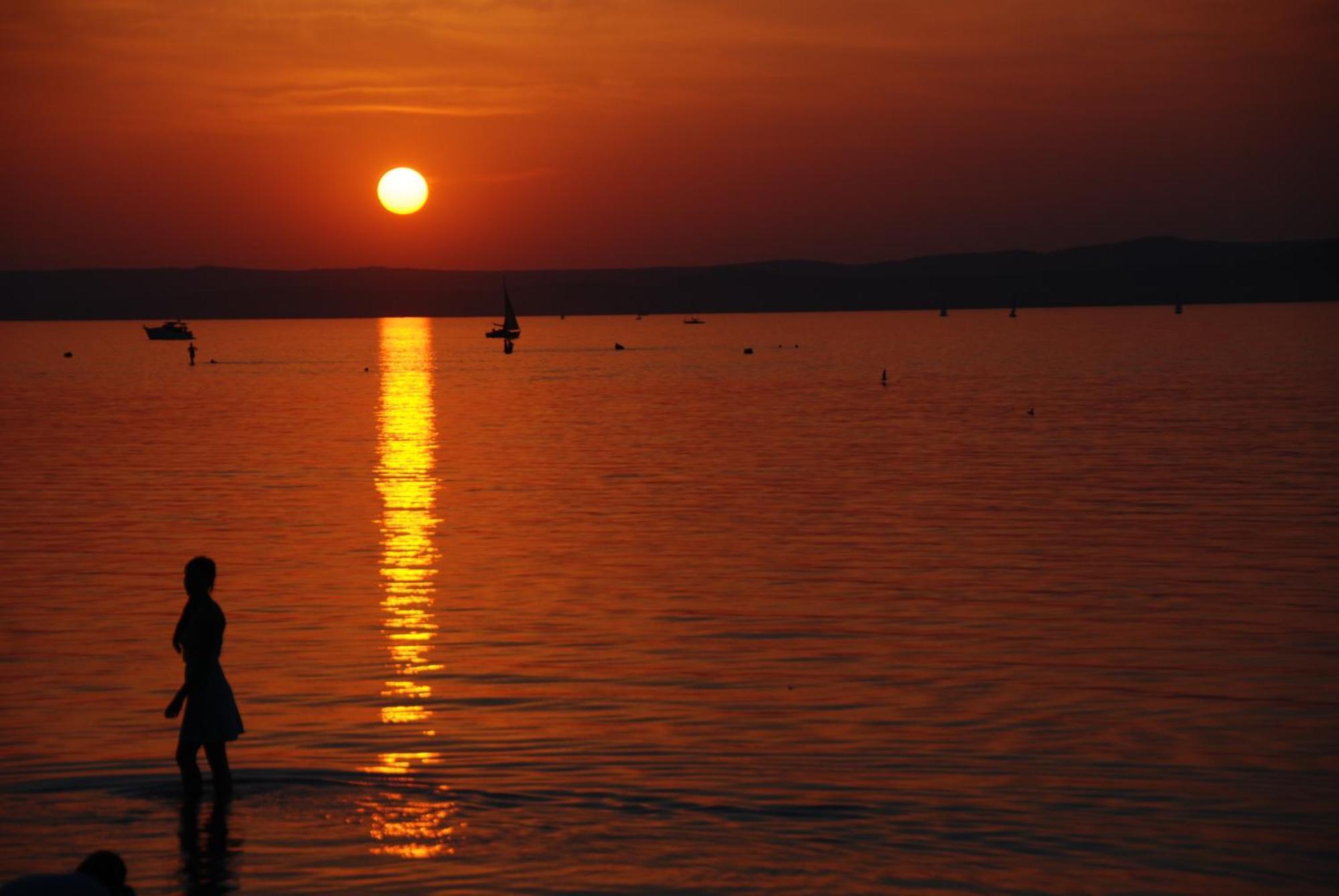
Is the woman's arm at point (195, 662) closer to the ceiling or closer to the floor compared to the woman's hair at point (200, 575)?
closer to the floor

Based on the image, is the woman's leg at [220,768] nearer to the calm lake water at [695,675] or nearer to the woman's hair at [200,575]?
the calm lake water at [695,675]

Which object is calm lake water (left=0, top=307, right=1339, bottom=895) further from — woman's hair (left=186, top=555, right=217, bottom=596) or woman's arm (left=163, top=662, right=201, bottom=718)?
woman's hair (left=186, top=555, right=217, bottom=596)

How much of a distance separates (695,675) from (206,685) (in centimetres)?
844

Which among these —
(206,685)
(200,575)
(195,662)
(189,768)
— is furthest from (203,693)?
(200,575)

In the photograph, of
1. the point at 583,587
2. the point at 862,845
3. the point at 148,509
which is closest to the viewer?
the point at 862,845

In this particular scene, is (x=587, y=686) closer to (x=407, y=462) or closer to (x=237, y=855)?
(x=237, y=855)

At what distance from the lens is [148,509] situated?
44.8 m

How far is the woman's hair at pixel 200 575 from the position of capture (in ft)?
50.1

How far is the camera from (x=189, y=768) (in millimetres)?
16266

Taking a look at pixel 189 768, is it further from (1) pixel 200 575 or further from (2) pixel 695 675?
(2) pixel 695 675

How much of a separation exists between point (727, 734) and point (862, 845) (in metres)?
4.42

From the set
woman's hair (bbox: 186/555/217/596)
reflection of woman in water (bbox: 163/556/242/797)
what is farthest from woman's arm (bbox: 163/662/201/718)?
woman's hair (bbox: 186/555/217/596)

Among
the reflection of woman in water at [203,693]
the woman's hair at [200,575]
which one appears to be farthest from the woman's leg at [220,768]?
the woman's hair at [200,575]

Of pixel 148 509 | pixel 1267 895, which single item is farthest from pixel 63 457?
pixel 1267 895
